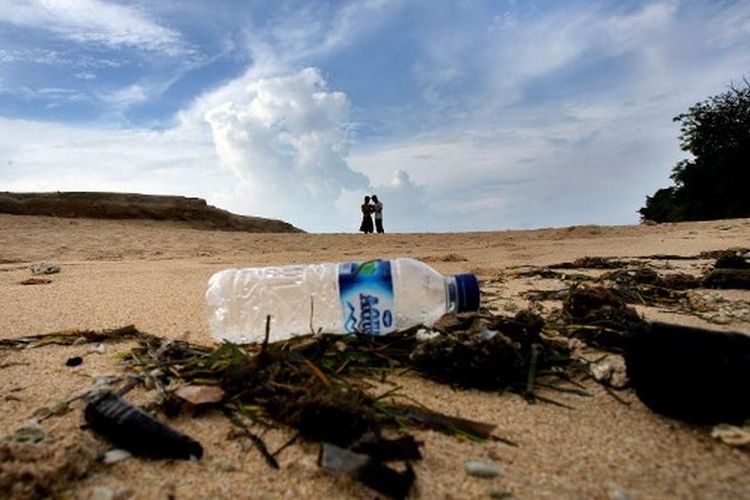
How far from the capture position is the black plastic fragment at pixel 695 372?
1.06 meters

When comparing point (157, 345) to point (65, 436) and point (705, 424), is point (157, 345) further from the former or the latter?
point (705, 424)

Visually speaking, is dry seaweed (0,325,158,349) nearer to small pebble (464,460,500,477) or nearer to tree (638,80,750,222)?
small pebble (464,460,500,477)

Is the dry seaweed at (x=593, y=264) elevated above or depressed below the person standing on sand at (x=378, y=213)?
below

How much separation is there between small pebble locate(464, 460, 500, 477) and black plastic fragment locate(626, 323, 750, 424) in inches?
16.8

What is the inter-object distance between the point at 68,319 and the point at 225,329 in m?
0.80

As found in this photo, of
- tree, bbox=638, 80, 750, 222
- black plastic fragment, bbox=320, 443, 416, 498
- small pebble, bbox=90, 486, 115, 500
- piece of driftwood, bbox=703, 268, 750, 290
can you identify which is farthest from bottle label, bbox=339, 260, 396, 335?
tree, bbox=638, 80, 750, 222

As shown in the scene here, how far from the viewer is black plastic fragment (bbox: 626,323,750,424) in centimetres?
106

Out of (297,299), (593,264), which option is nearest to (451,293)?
(297,299)


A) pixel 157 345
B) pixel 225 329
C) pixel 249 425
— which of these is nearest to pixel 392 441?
pixel 249 425

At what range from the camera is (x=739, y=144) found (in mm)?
25969

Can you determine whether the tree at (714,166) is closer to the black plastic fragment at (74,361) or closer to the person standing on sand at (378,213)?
the person standing on sand at (378,213)

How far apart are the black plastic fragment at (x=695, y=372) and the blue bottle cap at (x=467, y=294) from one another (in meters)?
0.64

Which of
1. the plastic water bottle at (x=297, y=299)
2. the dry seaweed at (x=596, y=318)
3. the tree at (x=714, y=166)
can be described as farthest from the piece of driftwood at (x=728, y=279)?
the tree at (x=714, y=166)

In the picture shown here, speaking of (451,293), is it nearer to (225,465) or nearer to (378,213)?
(225,465)
